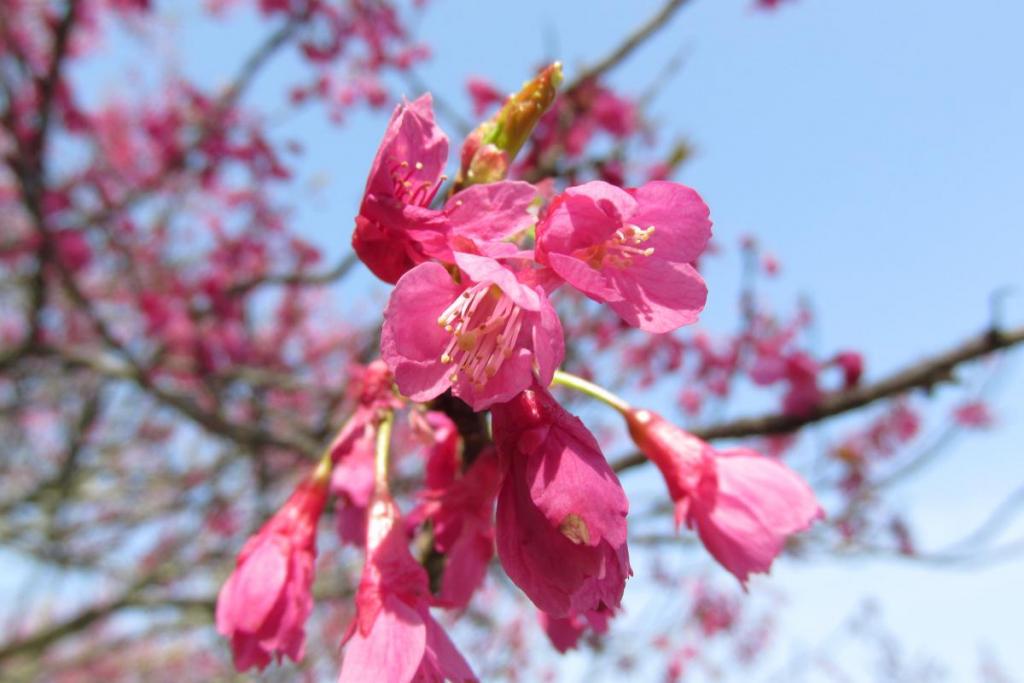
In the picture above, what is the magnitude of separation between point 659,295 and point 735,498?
1.38 ft

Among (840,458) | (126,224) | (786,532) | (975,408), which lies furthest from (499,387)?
(975,408)

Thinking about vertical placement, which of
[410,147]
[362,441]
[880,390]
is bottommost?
[880,390]

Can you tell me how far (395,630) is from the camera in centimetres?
96

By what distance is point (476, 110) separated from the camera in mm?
4363

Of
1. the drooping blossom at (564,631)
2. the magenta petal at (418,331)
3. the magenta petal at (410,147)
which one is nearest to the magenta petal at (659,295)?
the magenta petal at (418,331)

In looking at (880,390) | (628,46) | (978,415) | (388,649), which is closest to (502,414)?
(388,649)

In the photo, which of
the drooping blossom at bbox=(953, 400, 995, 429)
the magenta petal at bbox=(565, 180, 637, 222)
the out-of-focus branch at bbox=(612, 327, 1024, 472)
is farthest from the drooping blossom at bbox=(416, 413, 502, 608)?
the drooping blossom at bbox=(953, 400, 995, 429)

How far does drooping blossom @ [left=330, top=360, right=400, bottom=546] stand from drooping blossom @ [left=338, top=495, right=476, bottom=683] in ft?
0.51

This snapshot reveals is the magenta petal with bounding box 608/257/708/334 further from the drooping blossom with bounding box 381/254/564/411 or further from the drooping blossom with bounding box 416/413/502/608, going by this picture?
the drooping blossom with bounding box 416/413/502/608

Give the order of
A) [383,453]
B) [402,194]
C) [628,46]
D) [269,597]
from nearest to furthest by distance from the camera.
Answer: [402,194], [269,597], [383,453], [628,46]

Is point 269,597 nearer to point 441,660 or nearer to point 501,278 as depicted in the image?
point 441,660

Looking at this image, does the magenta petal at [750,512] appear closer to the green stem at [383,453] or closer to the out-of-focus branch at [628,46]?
the green stem at [383,453]

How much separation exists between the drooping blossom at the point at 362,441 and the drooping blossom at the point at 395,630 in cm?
15

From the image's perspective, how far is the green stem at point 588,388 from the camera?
1217 millimetres
